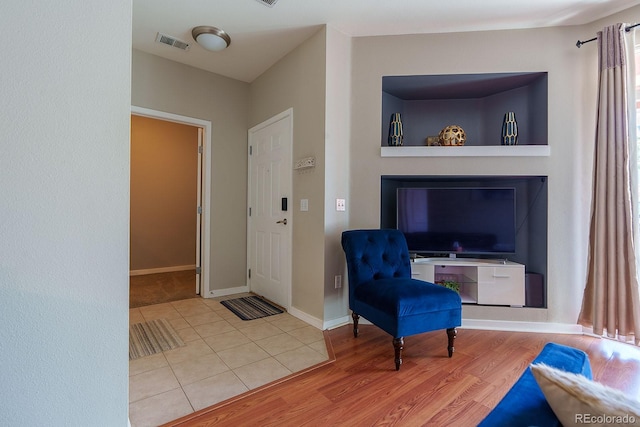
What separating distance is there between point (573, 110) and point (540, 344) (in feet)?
6.60

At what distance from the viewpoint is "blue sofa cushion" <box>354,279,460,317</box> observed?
6.22ft

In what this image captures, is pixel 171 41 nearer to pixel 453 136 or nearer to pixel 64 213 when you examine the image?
pixel 64 213

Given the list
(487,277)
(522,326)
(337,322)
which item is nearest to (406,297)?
(337,322)

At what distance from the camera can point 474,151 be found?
263 cm

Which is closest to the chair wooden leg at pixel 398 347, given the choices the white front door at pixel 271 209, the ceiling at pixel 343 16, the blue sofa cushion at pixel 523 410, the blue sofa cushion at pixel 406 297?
the blue sofa cushion at pixel 406 297

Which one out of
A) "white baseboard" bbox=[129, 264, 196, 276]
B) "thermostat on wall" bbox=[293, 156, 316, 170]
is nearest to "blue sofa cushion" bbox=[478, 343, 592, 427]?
"thermostat on wall" bbox=[293, 156, 316, 170]

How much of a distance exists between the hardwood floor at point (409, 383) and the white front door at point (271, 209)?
40.8 inches

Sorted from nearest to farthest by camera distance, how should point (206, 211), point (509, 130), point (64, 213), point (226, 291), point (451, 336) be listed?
point (64, 213), point (451, 336), point (509, 130), point (206, 211), point (226, 291)

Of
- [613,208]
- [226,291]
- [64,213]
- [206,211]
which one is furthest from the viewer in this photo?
[226,291]

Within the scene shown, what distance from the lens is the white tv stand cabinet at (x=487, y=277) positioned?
2.62 m

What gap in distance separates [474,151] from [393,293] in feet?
5.16

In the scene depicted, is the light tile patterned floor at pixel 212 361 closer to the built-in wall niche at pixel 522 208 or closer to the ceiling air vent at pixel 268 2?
the built-in wall niche at pixel 522 208

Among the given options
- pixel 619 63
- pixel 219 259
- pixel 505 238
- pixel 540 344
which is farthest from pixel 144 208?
pixel 619 63

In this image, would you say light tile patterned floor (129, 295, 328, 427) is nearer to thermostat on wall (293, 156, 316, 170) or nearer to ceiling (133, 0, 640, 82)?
thermostat on wall (293, 156, 316, 170)
